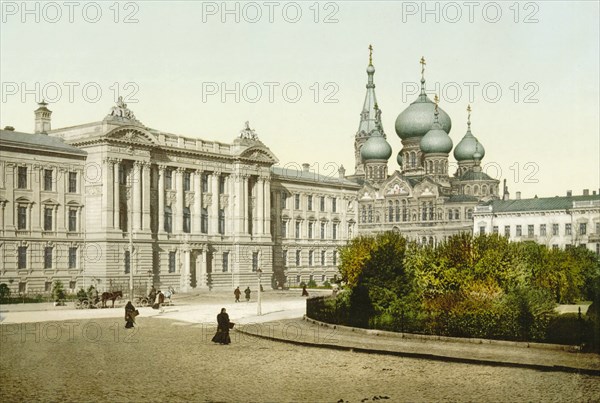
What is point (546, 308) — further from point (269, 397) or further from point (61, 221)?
point (61, 221)

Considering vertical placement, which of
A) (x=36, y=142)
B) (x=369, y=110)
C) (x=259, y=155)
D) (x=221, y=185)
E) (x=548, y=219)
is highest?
(x=369, y=110)

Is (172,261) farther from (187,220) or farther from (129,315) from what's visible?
(129,315)

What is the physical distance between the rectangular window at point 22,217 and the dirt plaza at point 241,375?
3298 cm

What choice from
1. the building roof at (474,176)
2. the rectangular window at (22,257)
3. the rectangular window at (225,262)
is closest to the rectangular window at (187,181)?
the rectangular window at (225,262)

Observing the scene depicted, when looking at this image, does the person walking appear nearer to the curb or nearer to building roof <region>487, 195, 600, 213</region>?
the curb

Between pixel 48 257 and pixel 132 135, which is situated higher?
pixel 132 135

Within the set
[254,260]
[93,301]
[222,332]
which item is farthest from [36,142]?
[222,332]

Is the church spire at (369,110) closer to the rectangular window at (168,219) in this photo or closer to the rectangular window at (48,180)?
the rectangular window at (168,219)

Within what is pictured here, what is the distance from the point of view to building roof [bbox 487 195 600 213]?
10382 centimetres

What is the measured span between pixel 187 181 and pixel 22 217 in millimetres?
18250

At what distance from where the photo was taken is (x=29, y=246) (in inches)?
2413

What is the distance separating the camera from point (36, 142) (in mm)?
62906

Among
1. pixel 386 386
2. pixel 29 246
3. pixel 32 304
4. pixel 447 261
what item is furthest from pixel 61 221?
pixel 386 386

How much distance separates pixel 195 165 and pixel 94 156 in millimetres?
12080
